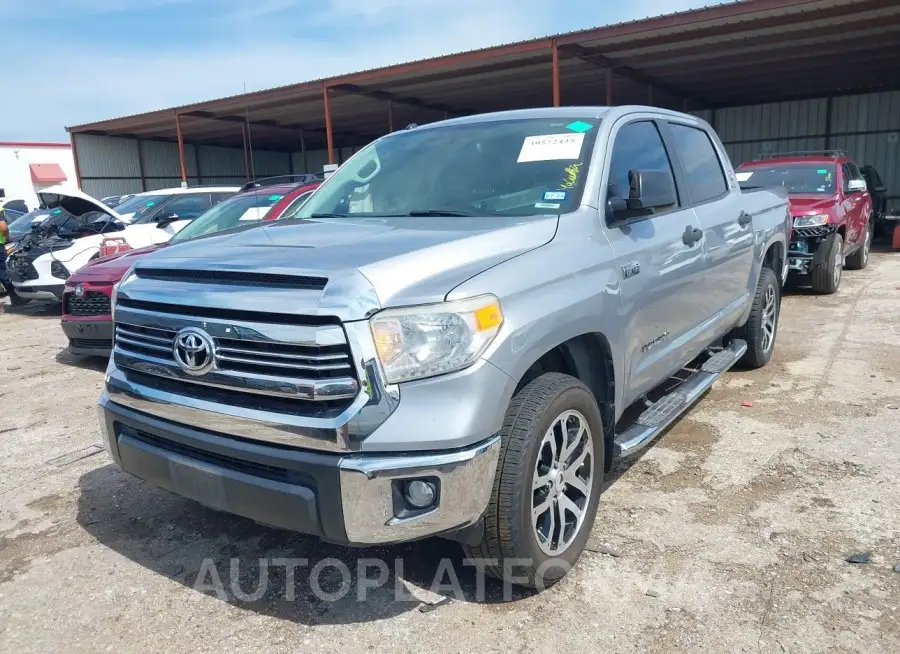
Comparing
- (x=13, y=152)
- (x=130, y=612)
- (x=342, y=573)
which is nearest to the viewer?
(x=130, y=612)

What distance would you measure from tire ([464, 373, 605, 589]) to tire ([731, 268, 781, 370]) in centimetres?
291

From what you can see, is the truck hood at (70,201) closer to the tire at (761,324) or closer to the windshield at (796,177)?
the tire at (761,324)

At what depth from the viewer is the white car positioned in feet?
29.6

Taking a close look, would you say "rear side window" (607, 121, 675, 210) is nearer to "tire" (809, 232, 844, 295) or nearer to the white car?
"tire" (809, 232, 844, 295)

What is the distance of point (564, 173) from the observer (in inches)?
125

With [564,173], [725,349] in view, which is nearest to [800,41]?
[725,349]

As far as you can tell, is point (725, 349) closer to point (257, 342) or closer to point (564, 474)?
point (564, 474)

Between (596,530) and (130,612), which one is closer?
(130,612)

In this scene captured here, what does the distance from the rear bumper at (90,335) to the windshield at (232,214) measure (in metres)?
1.25

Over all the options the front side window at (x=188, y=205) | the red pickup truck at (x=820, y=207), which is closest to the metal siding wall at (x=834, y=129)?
the red pickup truck at (x=820, y=207)

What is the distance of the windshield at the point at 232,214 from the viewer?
23.8 feet

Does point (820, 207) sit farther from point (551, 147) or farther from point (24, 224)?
point (24, 224)

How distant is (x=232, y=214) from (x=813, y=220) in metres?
7.06

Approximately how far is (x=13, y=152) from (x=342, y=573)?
135ft
